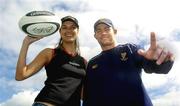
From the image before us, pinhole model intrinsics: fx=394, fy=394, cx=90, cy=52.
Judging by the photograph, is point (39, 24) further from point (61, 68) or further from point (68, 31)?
point (61, 68)

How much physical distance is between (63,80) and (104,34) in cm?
136

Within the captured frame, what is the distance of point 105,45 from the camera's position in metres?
8.40

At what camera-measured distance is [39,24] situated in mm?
8320

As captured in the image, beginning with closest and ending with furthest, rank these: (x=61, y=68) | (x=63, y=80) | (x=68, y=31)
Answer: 1. (x=63, y=80)
2. (x=61, y=68)
3. (x=68, y=31)

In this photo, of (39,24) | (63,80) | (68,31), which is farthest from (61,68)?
(39,24)

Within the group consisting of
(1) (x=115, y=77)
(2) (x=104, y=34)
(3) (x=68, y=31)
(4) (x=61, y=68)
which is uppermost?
(3) (x=68, y=31)

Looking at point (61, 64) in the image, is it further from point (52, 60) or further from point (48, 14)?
point (48, 14)

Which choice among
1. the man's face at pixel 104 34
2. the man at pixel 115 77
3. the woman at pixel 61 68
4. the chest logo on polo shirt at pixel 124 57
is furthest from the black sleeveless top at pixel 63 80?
the chest logo on polo shirt at pixel 124 57

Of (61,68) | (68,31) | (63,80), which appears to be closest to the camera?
(63,80)

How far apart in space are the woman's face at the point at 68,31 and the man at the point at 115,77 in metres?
0.54

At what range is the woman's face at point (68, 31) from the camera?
8.29 m

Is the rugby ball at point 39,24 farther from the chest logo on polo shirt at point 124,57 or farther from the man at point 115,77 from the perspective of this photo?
the chest logo on polo shirt at point 124,57

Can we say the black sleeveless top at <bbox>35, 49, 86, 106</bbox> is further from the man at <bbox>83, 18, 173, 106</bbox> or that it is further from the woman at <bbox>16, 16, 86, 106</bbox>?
the man at <bbox>83, 18, 173, 106</bbox>

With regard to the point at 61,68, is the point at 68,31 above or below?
above
